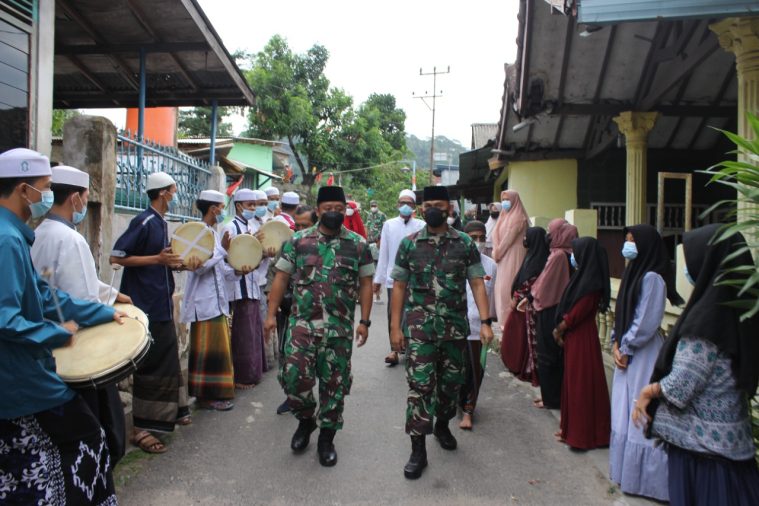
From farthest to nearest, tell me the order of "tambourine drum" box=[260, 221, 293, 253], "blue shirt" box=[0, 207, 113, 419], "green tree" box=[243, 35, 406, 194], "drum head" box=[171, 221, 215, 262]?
"green tree" box=[243, 35, 406, 194]
"tambourine drum" box=[260, 221, 293, 253]
"drum head" box=[171, 221, 215, 262]
"blue shirt" box=[0, 207, 113, 419]

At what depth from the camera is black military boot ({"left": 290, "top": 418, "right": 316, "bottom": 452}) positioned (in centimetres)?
429

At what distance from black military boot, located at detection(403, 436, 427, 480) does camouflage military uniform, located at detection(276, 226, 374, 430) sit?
0.57m

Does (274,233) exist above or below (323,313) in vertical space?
above

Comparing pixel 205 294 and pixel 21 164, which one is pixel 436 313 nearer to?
pixel 205 294

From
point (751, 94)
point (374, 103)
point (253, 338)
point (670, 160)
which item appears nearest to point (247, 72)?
point (374, 103)

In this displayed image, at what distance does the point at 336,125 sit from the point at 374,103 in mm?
11607

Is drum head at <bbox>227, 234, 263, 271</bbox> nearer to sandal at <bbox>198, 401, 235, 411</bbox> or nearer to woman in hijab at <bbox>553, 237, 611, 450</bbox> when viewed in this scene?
sandal at <bbox>198, 401, 235, 411</bbox>

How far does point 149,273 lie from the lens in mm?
4332

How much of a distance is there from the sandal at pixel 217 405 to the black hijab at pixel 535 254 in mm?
3178

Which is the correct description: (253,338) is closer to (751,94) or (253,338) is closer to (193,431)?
(193,431)

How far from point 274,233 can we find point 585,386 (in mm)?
3234

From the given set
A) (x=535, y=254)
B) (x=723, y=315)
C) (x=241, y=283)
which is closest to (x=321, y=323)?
(x=241, y=283)

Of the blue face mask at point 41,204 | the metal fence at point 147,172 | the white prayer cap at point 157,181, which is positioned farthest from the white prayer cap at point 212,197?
the blue face mask at point 41,204

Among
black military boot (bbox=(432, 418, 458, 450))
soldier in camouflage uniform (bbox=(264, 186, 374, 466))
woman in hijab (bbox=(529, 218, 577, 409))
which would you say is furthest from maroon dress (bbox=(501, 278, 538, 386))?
soldier in camouflage uniform (bbox=(264, 186, 374, 466))
